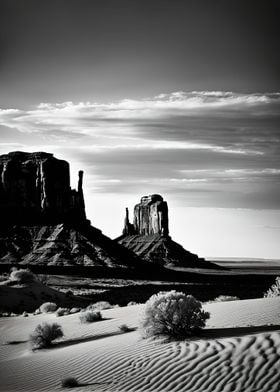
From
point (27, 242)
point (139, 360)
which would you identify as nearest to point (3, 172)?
point (27, 242)

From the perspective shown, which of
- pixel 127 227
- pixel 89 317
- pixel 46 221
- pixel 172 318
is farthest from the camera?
pixel 127 227

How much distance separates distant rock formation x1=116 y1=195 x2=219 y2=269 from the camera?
13050 cm

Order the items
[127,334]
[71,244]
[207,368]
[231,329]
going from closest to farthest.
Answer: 1. [207,368]
2. [231,329]
3. [127,334]
4. [71,244]

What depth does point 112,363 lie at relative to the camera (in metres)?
11.8

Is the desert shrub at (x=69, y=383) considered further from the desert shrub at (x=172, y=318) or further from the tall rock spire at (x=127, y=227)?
the tall rock spire at (x=127, y=227)

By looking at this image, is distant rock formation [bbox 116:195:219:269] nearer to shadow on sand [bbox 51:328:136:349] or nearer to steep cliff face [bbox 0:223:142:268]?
steep cliff face [bbox 0:223:142:268]

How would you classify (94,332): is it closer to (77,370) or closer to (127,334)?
(127,334)

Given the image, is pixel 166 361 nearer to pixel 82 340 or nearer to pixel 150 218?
pixel 82 340

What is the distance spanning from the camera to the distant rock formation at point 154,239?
130500 mm

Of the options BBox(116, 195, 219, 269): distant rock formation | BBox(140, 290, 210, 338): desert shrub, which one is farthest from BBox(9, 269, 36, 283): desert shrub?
BBox(116, 195, 219, 269): distant rock formation

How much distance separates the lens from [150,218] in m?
153

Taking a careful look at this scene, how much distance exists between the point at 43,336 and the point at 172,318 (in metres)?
4.86

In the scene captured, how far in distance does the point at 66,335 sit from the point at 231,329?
6.69 metres

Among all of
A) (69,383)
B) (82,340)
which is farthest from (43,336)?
(69,383)
